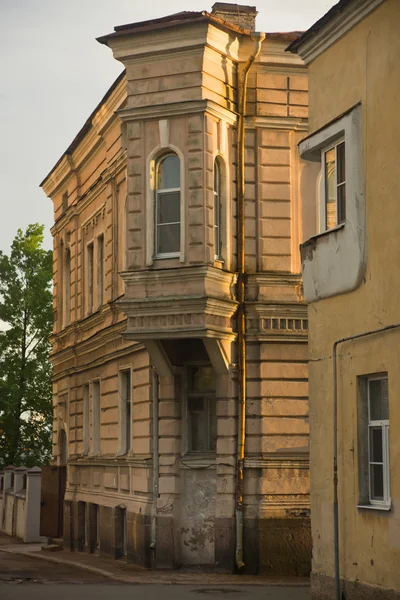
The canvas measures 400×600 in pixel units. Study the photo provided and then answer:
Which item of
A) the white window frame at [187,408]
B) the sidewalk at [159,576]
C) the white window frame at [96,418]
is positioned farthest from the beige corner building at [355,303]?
the white window frame at [96,418]

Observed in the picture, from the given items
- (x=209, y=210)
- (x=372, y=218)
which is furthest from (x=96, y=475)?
(x=372, y=218)

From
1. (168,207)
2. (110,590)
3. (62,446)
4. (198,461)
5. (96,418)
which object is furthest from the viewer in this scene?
(62,446)

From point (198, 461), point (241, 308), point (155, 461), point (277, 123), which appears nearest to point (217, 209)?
point (241, 308)

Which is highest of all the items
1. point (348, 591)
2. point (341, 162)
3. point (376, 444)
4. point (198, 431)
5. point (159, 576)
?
point (341, 162)

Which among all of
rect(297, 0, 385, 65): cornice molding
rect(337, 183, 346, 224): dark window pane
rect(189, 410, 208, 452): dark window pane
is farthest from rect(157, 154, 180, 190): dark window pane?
rect(337, 183, 346, 224): dark window pane

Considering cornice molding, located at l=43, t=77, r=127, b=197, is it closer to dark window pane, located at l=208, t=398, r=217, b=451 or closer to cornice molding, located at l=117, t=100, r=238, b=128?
cornice molding, located at l=117, t=100, r=238, b=128

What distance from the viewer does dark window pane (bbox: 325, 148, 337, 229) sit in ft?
53.7

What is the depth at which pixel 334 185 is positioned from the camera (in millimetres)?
16250

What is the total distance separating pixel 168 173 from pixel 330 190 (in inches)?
269

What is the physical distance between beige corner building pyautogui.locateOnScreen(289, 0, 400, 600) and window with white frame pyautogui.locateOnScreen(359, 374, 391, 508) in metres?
0.01

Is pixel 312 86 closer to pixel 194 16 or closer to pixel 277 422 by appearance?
pixel 194 16

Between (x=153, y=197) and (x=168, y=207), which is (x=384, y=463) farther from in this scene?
(x=153, y=197)

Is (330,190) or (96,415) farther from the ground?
(330,190)

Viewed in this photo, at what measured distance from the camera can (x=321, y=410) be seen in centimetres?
1611
